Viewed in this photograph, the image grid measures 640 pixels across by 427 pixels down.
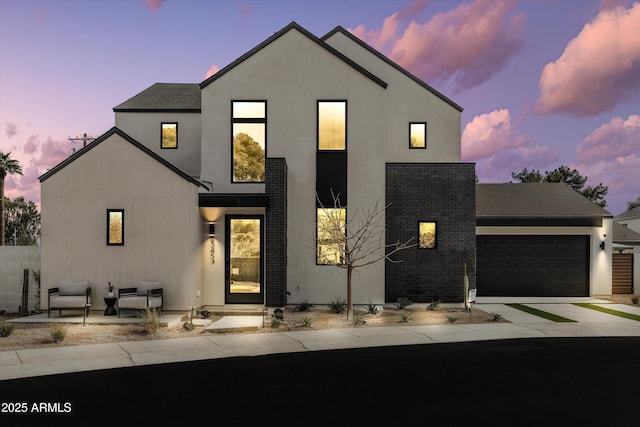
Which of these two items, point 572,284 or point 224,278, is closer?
point 224,278

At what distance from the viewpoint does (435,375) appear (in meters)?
8.29

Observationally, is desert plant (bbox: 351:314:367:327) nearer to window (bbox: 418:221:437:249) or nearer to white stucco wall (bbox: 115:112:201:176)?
window (bbox: 418:221:437:249)

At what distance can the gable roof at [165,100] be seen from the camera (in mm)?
19703

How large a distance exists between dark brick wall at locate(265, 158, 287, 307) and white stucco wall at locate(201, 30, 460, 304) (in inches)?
46.4

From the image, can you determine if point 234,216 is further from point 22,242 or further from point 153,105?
point 22,242

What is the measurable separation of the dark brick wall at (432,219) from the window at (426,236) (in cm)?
16

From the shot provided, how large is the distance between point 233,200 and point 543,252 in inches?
548

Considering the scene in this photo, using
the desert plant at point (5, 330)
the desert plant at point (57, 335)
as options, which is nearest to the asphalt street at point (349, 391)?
the desert plant at point (57, 335)

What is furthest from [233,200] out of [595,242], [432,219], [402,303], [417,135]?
[595,242]

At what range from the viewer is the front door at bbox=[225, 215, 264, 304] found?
15.8 meters

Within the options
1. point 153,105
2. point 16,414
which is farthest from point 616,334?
point 153,105

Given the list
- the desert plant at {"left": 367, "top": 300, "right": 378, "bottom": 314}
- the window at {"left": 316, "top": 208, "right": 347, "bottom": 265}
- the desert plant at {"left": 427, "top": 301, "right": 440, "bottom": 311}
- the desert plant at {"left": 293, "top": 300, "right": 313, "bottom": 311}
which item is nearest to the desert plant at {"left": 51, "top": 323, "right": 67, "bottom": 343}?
the desert plant at {"left": 293, "top": 300, "right": 313, "bottom": 311}

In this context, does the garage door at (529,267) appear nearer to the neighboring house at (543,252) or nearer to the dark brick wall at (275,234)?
the neighboring house at (543,252)

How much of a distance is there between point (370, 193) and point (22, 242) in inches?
2451
